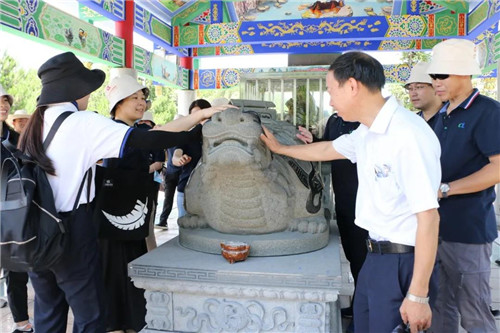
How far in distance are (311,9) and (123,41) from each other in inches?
194

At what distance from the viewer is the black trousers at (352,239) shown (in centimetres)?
305

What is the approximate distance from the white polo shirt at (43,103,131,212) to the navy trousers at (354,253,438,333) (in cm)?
123

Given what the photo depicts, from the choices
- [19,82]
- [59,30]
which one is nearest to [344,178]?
[59,30]

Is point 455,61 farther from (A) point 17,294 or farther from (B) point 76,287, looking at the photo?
(A) point 17,294

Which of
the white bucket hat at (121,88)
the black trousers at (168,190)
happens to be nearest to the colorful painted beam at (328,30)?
the black trousers at (168,190)

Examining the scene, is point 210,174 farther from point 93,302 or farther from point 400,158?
point 400,158

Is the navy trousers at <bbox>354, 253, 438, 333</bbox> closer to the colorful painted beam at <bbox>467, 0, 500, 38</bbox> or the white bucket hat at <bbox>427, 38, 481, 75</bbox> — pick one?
the white bucket hat at <bbox>427, 38, 481, 75</bbox>

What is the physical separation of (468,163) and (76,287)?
197 cm

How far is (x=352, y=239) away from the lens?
10.1 ft

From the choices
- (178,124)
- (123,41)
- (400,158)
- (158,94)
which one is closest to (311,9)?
(123,41)

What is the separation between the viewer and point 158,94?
79.9 ft

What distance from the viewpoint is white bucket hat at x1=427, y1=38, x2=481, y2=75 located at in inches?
84.4

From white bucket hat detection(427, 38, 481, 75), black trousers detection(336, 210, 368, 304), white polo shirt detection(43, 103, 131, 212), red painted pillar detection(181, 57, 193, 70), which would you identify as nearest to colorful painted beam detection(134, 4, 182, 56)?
red painted pillar detection(181, 57, 193, 70)

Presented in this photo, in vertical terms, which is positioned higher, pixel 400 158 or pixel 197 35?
pixel 197 35
